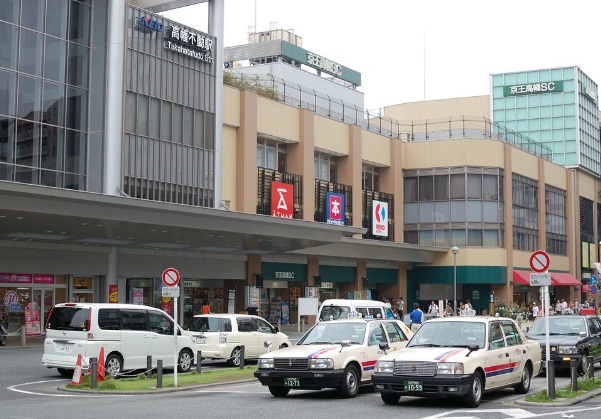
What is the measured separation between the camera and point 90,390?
19.6 metres

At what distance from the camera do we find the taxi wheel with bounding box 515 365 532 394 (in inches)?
720

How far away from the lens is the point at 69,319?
72.2 ft

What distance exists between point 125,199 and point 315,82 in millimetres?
58005

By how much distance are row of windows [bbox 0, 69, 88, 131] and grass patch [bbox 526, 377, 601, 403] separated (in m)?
26.3

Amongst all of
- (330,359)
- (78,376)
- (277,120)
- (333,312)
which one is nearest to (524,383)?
(330,359)

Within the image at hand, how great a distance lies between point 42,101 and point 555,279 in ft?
165

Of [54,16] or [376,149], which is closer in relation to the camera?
[54,16]

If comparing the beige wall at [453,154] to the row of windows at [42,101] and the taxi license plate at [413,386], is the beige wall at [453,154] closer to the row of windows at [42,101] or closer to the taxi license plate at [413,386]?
the row of windows at [42,101]

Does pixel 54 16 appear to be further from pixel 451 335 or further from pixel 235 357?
pixel 451 335

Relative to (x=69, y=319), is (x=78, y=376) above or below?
below

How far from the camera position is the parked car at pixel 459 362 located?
615 inches

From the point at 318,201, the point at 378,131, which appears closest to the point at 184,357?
the point at 318,201

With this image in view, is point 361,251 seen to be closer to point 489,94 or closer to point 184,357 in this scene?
point 184,357

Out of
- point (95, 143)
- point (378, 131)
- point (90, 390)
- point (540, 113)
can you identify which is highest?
point (540, 113)
